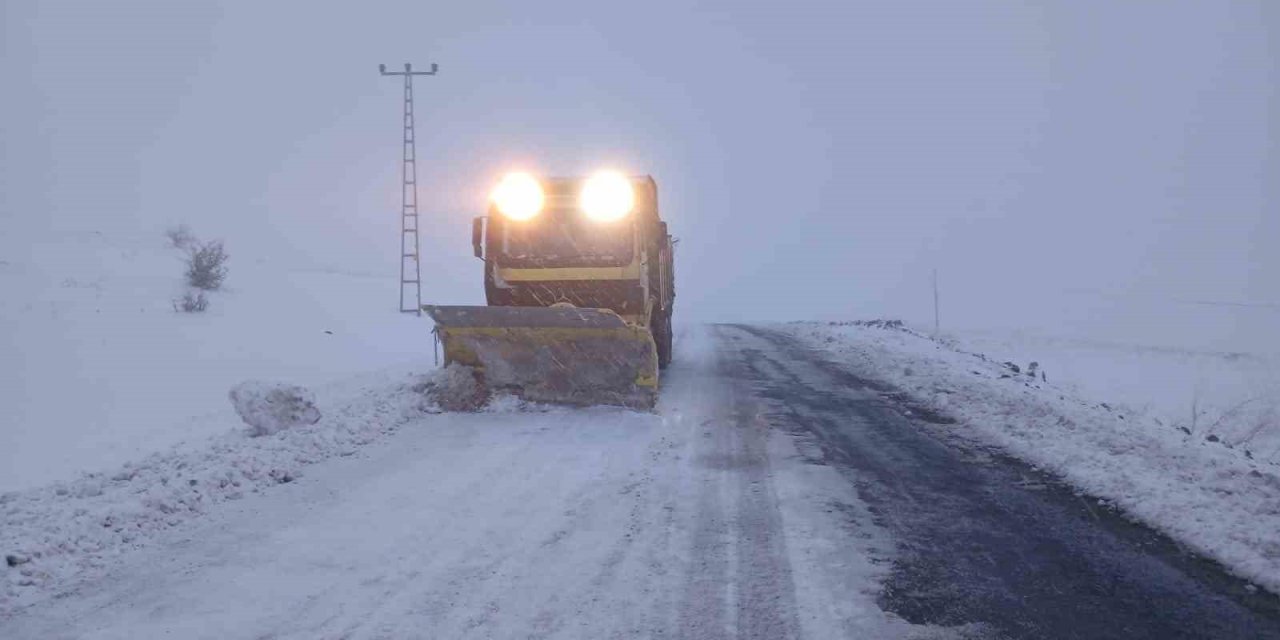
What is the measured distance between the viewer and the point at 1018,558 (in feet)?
14.9

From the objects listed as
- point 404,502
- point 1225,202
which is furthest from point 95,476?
point 1225,202

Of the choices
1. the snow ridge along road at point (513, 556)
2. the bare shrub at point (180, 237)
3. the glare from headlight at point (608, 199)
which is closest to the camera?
the snow ridge along road at point (513, 556)

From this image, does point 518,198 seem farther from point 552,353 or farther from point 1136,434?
point 1136,434

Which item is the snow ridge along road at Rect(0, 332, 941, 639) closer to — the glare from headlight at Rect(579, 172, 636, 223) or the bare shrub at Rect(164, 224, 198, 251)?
the glare from headlight at Rect(579, 172, 636, 223)

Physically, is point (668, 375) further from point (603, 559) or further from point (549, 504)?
point (603, 559)

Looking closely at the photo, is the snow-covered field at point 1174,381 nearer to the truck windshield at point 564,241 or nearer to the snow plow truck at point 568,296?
the snow plow truck at point 568,296

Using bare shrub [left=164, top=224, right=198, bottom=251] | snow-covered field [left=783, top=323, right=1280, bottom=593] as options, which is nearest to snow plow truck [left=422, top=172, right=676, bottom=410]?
snow-covered field [left=783, top=323, right=1280, bottom=593]

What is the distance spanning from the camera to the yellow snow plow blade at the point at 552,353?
9148 mm

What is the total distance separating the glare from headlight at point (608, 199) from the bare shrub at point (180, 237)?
26362 millimetres

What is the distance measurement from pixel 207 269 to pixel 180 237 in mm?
15551

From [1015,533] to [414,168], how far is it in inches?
821

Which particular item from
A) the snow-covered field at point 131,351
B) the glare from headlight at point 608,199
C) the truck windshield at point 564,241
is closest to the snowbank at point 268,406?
the snow-covered field at point 131,351

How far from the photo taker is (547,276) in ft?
Answer: 35.0

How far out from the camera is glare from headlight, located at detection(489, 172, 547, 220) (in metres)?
11.0
